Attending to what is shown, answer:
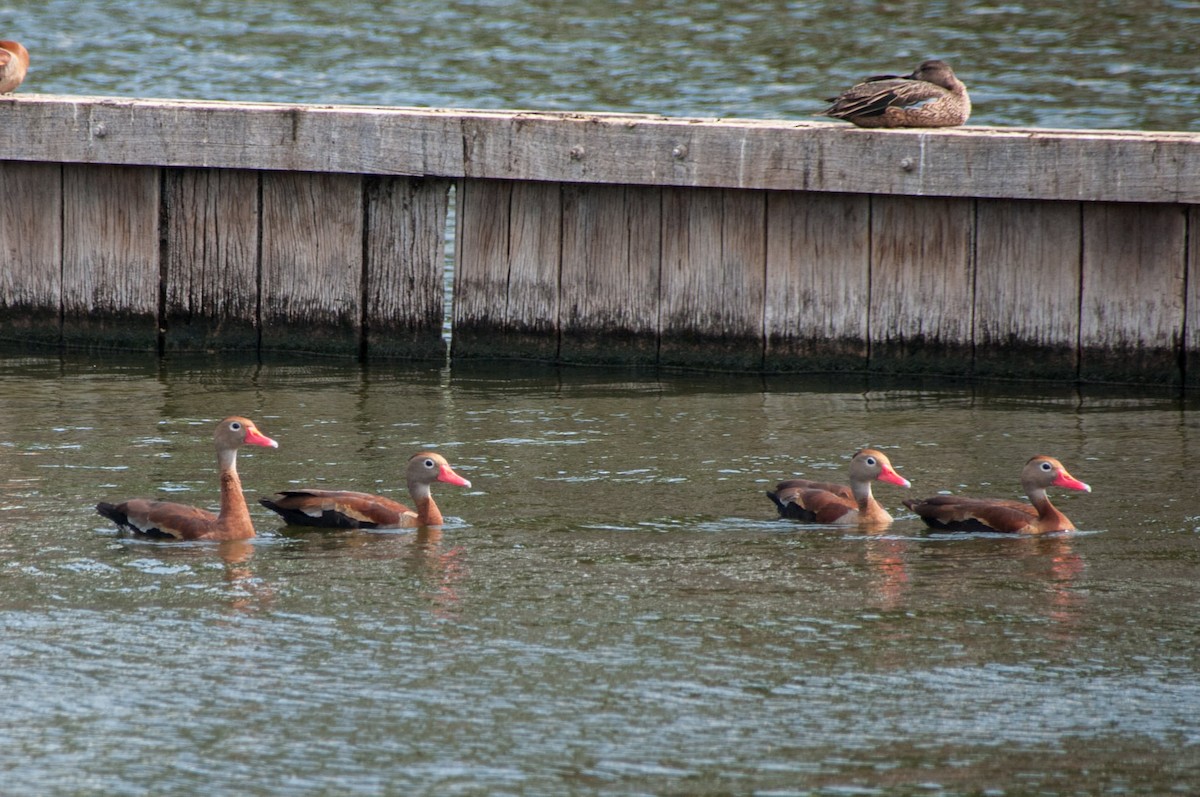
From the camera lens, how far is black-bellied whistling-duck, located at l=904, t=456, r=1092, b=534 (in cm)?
902

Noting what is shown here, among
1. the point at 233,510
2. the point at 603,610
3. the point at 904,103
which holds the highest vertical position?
the point at 904,103

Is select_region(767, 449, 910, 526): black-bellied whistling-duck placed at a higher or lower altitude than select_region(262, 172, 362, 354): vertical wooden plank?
lower

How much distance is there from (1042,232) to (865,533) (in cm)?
366

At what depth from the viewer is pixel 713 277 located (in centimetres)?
1265

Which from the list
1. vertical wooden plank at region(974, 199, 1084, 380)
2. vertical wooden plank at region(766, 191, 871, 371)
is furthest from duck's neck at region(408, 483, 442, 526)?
vertical wooden plank at region(974, 199, 1084, 380)

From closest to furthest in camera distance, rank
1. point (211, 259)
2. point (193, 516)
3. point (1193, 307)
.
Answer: point (193, 516) < point (1193, 307) < point (211, 259)

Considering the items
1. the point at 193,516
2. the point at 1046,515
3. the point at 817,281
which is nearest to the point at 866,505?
A: the point at 1046,515

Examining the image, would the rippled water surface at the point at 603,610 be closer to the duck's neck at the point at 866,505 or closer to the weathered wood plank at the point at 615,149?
the duck's neck at the point at 866,505

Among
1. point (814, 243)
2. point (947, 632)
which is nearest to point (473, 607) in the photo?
point (947, 632)

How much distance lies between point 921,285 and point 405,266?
353 centimetres

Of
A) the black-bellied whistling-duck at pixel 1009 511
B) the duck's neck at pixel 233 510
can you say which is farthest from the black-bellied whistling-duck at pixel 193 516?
the black-bellied whistling-duck at pixel 1009 511

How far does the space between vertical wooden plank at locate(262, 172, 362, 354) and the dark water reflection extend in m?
11.7

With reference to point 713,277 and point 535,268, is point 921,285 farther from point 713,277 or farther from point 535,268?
point 535,268

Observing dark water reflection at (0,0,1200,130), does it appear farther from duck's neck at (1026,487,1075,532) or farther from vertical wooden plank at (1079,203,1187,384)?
duck's neck at (1026,487,1075,532)
